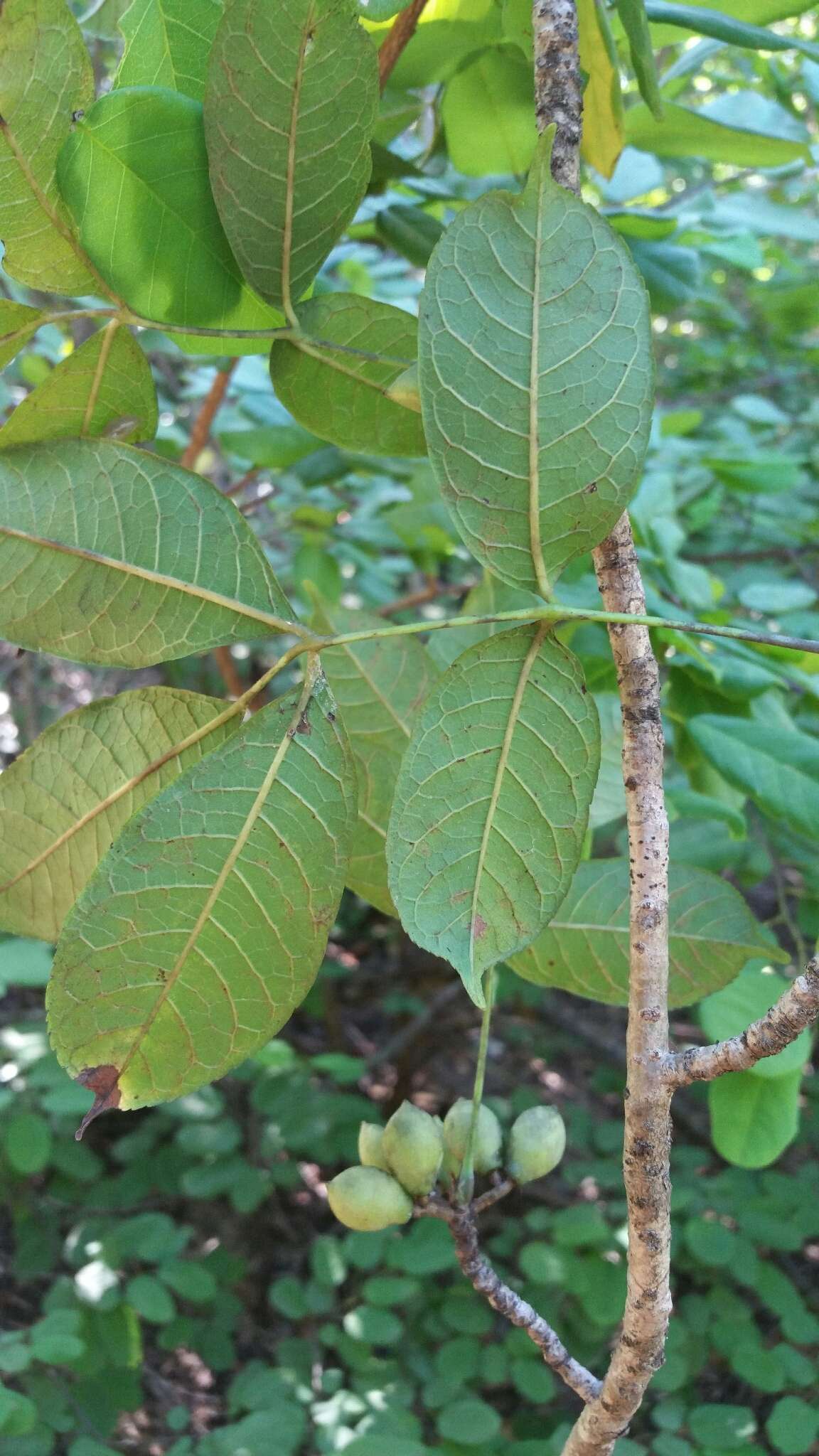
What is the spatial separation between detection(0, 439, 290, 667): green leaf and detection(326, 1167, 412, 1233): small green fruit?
0.85 ft

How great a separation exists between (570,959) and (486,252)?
0.34 metres

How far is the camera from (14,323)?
19.8 inches

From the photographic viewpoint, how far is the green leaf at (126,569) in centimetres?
47

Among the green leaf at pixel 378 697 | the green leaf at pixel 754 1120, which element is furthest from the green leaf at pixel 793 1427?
the green leaf at pixel 378 697

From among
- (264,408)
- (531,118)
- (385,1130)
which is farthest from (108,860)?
(264,408)

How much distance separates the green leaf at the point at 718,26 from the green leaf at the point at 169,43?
31cm

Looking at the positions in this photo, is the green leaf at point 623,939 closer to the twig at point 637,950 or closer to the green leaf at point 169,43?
the twig at point 637,950

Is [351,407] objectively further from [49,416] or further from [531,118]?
[531,118]

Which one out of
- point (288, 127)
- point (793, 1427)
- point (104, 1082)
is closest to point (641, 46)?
point (288, 127)

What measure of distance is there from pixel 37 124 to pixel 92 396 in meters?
0.12

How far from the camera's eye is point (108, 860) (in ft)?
1.43

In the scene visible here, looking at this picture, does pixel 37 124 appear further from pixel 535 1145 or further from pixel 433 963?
pixel 433 963

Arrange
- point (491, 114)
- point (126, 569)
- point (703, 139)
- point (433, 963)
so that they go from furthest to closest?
point (433, 963) → point (703, 139) → point (491, 114) → point (126, 569)

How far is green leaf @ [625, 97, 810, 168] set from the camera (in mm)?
862
